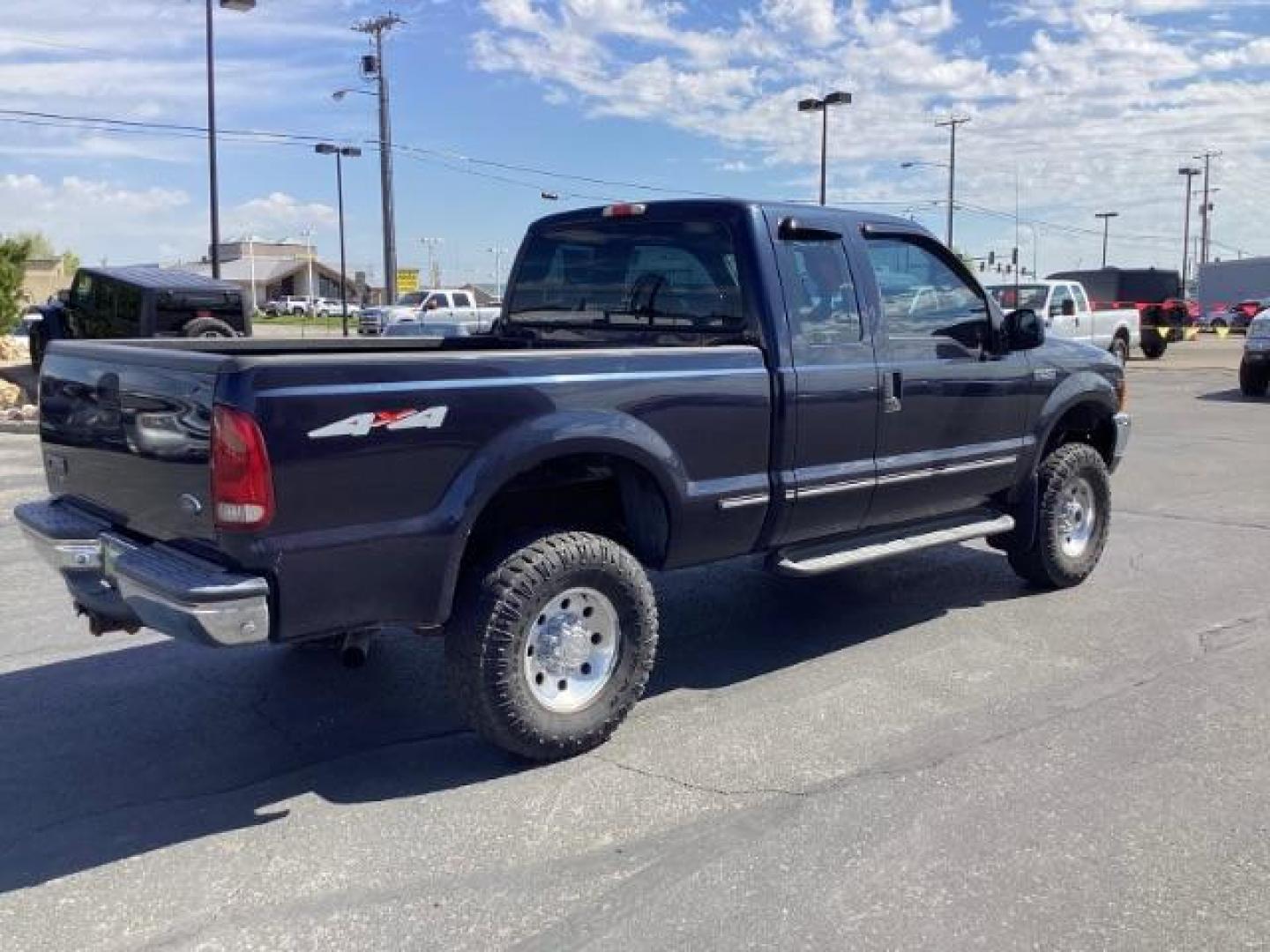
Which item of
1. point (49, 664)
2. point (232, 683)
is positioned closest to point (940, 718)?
point (232, 683)

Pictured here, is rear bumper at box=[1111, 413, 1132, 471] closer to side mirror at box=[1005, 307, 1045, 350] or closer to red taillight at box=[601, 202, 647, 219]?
side mirror at box=[1005, 307, 1045, 350]

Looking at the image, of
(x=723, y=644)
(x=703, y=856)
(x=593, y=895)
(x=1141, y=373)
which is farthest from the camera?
(x=1141, y=373)

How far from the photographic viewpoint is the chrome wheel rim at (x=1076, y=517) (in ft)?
21.1

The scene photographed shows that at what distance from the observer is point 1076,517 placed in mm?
6605

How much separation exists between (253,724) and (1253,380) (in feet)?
60.5

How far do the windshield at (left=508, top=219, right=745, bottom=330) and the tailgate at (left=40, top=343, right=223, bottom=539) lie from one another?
6.63ft

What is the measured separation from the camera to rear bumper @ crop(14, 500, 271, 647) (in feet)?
11.1

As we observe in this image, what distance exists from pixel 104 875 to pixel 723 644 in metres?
2.98

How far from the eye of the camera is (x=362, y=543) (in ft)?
11.9

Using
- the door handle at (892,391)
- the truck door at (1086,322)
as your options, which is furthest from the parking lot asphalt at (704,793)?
the truck door at (1086,322)

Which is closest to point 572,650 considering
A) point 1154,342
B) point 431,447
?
point 431,447

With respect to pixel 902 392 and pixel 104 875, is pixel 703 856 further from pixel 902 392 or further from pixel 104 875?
pixel 902 392

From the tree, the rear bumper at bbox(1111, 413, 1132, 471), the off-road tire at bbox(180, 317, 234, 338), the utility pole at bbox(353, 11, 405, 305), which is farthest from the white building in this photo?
the rear bumper at bbox(1111, 413, 1132, 471)

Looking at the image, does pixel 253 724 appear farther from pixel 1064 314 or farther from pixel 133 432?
pixel 1064 314
